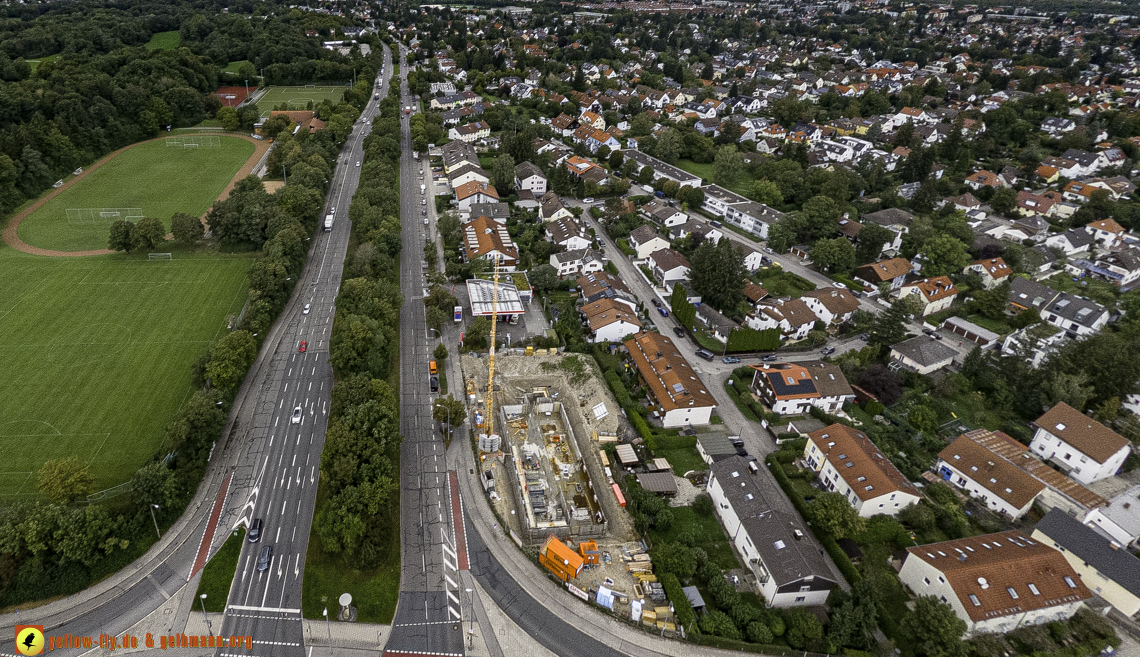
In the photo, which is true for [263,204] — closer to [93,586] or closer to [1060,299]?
[93,586]

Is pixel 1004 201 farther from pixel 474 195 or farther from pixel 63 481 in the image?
pixel 63 481

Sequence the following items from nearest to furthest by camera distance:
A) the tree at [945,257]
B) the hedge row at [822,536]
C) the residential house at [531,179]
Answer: the hedge row at [822,536]
the tree at [945,257]
the residential house at [531,179]

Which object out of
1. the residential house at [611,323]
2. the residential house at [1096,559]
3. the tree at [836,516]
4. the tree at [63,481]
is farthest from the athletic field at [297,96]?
the residential house at [1096,559]

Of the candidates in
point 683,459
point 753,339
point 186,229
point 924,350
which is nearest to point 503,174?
point 186,229

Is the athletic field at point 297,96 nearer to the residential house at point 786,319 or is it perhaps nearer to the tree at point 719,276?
the tree at point 719,276

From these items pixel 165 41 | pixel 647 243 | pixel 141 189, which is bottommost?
pixel 141 189

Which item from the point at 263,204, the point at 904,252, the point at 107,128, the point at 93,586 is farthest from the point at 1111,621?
the point at 107,128

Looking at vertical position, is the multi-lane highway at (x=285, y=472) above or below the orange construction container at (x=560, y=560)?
below

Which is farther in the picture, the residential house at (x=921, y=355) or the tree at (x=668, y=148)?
the tree at (x=668, y=148)
